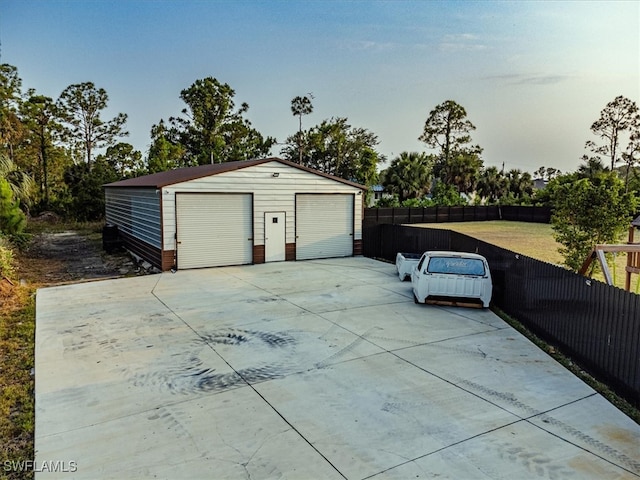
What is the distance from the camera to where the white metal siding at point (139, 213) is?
14.8 meters

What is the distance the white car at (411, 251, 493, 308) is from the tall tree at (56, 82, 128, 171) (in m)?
40.3

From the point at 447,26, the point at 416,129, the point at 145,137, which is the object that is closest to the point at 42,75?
the point at 145,137

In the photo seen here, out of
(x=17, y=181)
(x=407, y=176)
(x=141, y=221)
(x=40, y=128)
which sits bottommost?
(x=141, y=221)

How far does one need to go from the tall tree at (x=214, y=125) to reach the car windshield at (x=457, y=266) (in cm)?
3794

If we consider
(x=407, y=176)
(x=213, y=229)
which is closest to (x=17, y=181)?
(x=213, y=229)

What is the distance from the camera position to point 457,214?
37.6 metres

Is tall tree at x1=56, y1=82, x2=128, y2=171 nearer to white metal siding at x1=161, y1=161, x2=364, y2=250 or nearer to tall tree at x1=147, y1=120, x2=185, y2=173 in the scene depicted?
tall tree at x1=147, y1=120, x2=185, y2=173

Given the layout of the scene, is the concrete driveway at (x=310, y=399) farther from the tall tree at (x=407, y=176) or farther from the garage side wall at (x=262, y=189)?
the tall tree at (x=407, y=176)

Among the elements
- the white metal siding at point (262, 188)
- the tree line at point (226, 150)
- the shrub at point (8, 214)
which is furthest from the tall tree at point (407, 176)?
the shrub at point (8, 214)

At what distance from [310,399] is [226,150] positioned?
43.4 m

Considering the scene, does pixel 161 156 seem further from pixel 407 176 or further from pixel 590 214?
pixel 590 214

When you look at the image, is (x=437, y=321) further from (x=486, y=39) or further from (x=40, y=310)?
(x=486, y=39)

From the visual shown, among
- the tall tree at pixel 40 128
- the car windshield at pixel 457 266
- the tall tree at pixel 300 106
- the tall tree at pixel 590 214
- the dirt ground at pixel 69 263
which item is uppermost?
the tall tree at pixel 300 106

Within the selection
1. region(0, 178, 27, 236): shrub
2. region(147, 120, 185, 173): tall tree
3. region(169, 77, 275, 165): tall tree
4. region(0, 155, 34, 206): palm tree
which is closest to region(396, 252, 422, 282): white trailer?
region(0, 178, 27, 236): shrub
